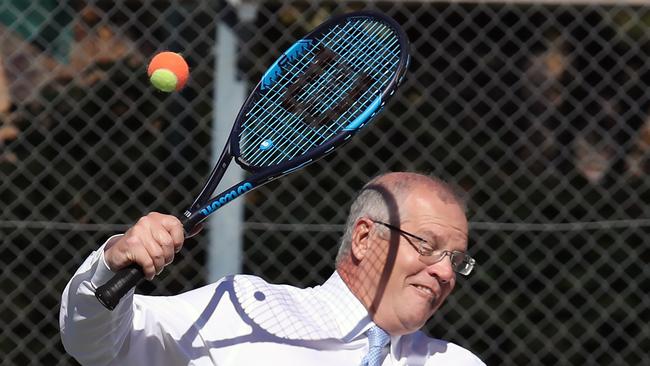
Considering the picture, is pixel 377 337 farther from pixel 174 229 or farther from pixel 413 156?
pixel 413 156

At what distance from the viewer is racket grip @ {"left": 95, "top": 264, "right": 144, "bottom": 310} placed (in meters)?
2.42

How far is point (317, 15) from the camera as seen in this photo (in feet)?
15.7

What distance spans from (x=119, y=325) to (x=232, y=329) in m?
0.32

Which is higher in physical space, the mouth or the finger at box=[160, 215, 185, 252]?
the finger at box=[160, 215, 185, 252]

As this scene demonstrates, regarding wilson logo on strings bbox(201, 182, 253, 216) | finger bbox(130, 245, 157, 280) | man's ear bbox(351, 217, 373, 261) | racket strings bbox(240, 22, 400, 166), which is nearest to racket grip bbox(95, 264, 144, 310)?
finger bbox(130, 245, 157, 280)

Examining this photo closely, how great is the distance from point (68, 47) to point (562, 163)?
1880 millimetres

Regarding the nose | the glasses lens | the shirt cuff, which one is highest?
the glasses lens

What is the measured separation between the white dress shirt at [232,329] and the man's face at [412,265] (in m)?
0.05

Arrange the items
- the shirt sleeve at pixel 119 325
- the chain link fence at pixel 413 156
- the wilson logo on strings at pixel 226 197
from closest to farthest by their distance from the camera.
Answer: the shirt sleeve at pixel 119 325 → the wilson logo on strings at pixel 226 197 → the chain link fence at pixel 413 156

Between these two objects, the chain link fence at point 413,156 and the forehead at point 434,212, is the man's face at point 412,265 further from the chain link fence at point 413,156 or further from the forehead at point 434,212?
the chain link fence at point 413,156

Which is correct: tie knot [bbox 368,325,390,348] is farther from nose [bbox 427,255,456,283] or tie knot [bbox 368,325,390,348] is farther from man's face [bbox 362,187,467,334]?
nose [bbox 427,255,456,283]

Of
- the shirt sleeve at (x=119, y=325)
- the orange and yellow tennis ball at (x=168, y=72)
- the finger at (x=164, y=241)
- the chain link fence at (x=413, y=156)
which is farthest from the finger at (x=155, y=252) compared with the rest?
the chain link fence at (x=413, y=156)

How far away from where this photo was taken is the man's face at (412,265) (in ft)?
9.73

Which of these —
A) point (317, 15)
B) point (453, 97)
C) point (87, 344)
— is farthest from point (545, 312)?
point (87, 344)
